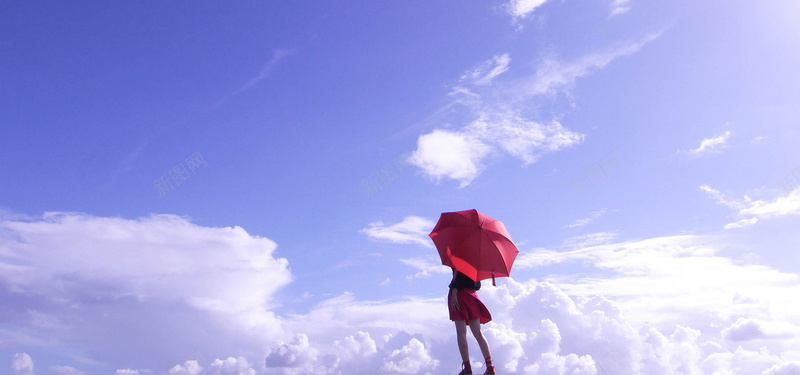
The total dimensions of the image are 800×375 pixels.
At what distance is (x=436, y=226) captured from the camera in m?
10.6

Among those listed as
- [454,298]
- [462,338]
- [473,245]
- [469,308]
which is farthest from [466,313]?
[473,245]

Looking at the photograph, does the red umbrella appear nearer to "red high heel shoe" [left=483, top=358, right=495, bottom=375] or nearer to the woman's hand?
the woman's hand

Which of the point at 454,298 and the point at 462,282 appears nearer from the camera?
the point at 454,298

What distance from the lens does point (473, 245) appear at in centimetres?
1015

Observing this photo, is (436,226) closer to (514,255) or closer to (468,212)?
(468,212)

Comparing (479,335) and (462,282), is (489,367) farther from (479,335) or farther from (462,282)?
(462,282)

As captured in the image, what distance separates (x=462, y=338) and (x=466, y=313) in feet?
1.85

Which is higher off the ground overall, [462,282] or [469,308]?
[462,282]

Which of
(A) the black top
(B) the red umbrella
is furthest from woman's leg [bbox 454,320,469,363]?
(B) the red umbrella

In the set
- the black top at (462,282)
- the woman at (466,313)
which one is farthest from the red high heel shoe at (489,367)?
the black top at (462,282)

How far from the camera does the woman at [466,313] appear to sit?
10047 mm

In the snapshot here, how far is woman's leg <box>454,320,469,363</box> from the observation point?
1006cm

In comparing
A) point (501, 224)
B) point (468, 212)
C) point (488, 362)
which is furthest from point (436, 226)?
point (488, 362)

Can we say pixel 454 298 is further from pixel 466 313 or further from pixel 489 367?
pixel 489 367
